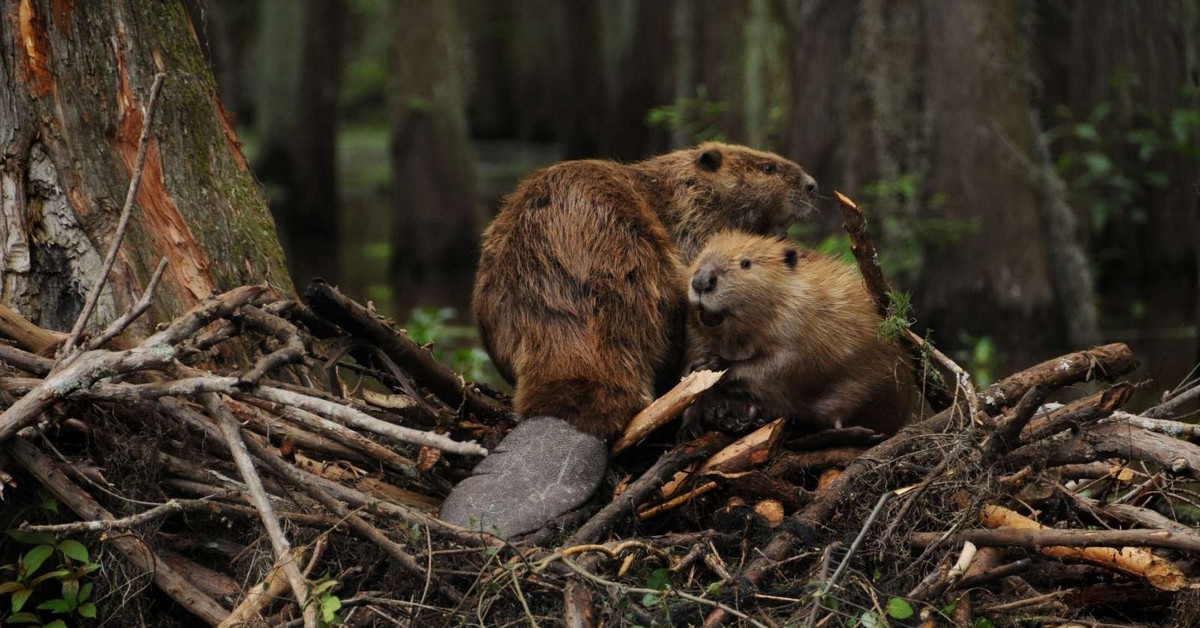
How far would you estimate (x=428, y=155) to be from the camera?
13539 millimetres

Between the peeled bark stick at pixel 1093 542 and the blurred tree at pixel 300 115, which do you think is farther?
the blurred tree at pixel 300 115

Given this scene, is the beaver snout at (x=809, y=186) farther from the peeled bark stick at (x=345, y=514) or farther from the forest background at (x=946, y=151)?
the peeled bark stick at (x=345, y=514)

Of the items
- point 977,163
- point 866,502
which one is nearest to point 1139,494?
point 866,502

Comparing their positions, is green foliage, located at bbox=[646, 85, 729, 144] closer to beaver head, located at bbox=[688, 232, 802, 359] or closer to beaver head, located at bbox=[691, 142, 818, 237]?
beaver head, located at bbox=[691, 142, 818, 237]

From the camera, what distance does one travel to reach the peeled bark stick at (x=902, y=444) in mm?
3271

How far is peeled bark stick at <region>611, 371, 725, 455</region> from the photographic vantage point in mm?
3555

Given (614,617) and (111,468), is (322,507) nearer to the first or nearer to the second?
(111,468)

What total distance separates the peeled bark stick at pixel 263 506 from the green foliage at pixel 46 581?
1.77ft

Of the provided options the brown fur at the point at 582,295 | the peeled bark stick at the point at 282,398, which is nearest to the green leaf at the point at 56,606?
the peeled bark stick at the point at 282,398

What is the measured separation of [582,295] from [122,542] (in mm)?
1391

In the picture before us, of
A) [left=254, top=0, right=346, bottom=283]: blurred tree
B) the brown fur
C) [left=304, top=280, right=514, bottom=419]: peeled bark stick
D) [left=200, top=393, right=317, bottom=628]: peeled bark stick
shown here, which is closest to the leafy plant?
[left=200, top=393, right=317, bottom=628]: peeled bark stick

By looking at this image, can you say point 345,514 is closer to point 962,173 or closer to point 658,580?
point 658,580

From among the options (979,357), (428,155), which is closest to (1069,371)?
(979,357)

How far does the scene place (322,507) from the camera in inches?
133
